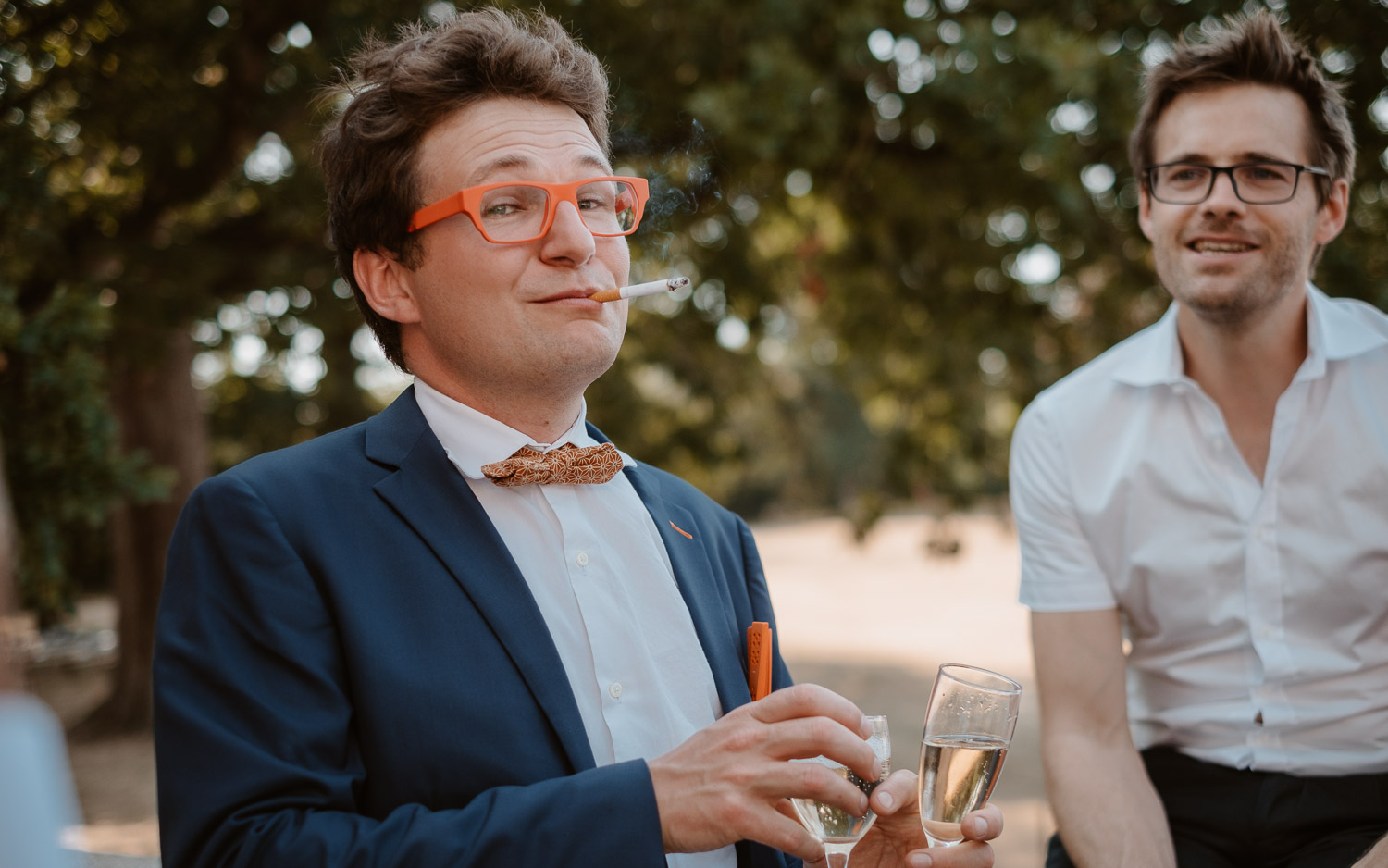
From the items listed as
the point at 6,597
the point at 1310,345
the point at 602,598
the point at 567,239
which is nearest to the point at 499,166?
the point at 567,239

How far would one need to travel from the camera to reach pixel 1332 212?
2.88m

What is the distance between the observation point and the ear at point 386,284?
2.11 metres

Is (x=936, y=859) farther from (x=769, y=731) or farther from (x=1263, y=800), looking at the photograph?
(x=1263, y=800)

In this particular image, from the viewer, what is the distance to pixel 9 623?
515 mm

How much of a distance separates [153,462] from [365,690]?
25.6 feet

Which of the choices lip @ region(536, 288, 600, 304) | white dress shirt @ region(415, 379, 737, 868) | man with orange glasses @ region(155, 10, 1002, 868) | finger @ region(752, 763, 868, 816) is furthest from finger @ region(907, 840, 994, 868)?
lip @ region(536, 288, 600, 304)

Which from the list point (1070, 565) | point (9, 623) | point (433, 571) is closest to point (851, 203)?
point (1070, 565)

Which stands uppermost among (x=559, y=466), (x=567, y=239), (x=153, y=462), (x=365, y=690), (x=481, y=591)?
(x=567, y=239)

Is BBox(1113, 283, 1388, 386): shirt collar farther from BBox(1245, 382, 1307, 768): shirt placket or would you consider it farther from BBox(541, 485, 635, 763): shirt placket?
BBox(541, 485, 635, 763): shirt placket

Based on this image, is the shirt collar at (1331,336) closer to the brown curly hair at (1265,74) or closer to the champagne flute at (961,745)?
the brown curly hair at (1265,74)

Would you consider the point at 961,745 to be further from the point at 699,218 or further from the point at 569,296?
the point at 699,218

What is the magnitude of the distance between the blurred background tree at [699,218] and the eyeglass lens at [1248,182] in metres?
1.35

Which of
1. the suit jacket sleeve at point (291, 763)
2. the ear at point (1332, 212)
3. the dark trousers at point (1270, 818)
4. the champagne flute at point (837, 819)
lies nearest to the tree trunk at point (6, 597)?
the suit jacket sleeve at point (291, 763)

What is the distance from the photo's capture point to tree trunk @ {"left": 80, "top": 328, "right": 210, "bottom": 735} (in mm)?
8641
